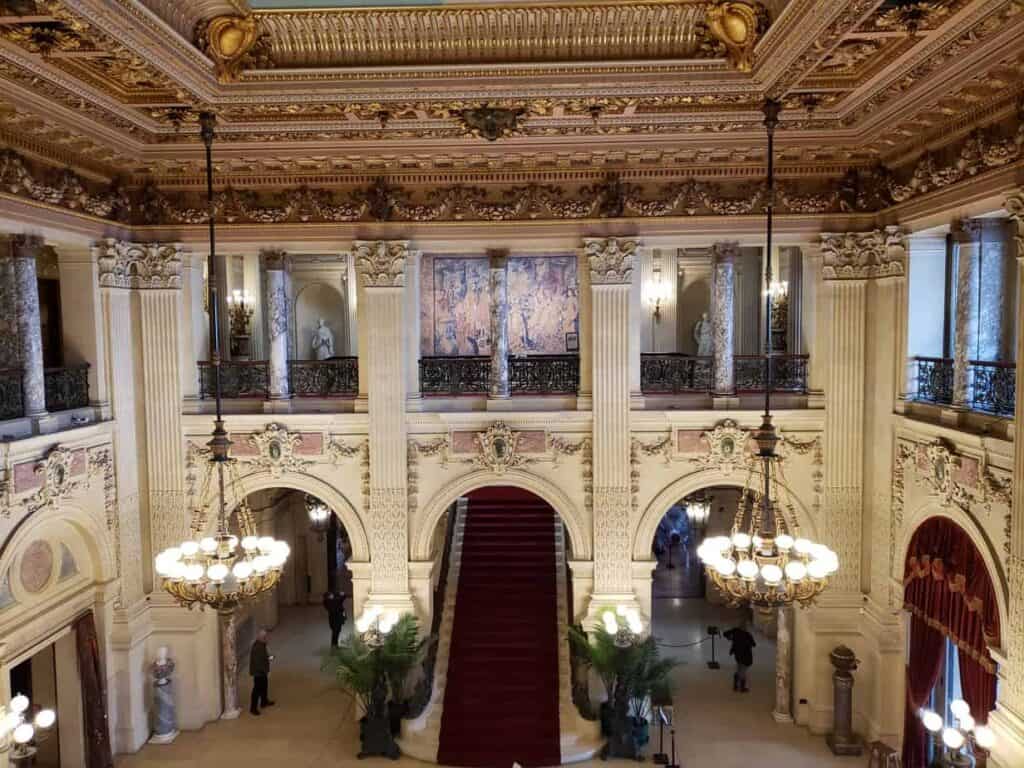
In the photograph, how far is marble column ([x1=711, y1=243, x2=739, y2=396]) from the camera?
976 centimetres

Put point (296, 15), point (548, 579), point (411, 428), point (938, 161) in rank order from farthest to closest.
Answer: point (548, 579) → point (411, 428) → point (938, 161) → point (296, 15)

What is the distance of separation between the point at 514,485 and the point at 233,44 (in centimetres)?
588

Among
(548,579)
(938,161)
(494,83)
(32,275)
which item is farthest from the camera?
(548,579)

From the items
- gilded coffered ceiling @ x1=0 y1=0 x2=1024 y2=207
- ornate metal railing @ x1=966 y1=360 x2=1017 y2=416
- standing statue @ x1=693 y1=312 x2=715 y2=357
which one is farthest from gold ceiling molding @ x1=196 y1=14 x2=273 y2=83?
standing statue @ x1=693 y1=312 x2=715 y2=357

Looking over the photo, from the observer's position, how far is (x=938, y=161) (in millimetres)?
7711

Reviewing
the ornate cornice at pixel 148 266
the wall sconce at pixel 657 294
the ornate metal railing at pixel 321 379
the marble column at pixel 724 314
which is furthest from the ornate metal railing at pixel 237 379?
the wall sconce at pixel 657 294

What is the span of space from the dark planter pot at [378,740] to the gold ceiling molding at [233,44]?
7357 millimetres

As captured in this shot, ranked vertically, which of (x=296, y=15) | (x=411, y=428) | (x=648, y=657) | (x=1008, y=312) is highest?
(x=296, y=15)

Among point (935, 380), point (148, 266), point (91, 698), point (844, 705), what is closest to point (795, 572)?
point (935, 380)

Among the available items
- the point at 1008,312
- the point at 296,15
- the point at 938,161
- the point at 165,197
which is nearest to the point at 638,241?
the point at 938,161

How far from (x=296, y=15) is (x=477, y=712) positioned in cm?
821

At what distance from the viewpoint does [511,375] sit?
10133 millimetres

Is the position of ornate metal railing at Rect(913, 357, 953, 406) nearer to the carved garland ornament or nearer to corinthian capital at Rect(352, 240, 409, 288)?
corinthian capital at Rect(352, 240, 409, 288)

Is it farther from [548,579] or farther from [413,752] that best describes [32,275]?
[548,579]
